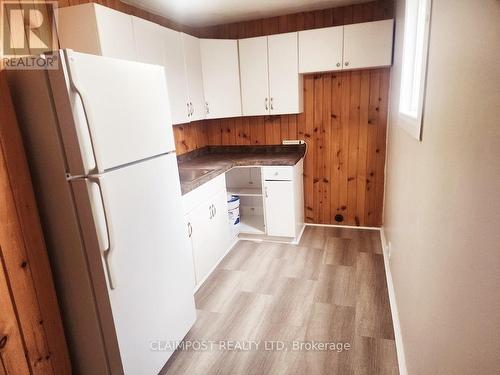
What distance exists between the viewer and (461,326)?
0.83 m

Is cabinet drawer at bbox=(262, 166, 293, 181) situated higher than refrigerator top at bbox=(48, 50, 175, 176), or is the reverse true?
refrigerator top at bbox=(48, 50, 175, 176)

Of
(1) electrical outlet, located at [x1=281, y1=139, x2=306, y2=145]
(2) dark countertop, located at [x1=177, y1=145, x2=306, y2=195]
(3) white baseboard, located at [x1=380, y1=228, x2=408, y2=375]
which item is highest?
(1) electrical outlet, located at [x1=281, y1=139, x2=306, y2=145]

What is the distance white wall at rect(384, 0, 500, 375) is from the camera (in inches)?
26.6

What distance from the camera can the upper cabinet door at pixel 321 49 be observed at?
9.64ft

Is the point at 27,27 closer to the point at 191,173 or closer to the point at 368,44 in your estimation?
the point at 191,173

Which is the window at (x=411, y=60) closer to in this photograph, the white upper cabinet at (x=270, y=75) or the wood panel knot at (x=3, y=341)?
the white upper cabinet at (x=270, y=75)

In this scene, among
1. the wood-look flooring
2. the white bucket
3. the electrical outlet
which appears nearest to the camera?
the wood-look flooring

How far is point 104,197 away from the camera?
51.4 inches

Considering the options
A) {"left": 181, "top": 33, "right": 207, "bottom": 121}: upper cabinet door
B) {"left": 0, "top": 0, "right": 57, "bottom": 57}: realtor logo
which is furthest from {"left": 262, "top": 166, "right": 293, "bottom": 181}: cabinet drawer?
{"left": 0, "top": 0, "right": 57, "bottom": 57}: realtor logo

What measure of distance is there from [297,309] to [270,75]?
2.25 m

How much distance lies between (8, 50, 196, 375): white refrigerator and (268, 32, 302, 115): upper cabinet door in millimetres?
1708

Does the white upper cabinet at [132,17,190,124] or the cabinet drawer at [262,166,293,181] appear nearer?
the white upper cabinet at [132,17,190,124]

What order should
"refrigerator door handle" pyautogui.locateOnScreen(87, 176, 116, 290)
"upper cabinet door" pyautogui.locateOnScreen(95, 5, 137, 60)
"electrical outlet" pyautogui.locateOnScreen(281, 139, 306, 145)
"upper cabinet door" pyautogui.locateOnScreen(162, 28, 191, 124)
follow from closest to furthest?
"refrigerator door handle" pyautogui.locateOnScreen(87, 176, 116, 290) → "upper cabinet door" pyautogui.locateOnScreen(95, 5, 137, 60) → "upper cabinet door" pyautogui.locateOnScreen(162, 28, 191, 124) → "electrical outlet" pyautogui.locateOnScreen(281, 139, 306, 145)

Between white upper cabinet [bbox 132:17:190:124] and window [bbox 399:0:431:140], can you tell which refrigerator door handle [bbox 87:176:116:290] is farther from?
window [bbox 399:0:431:140]
